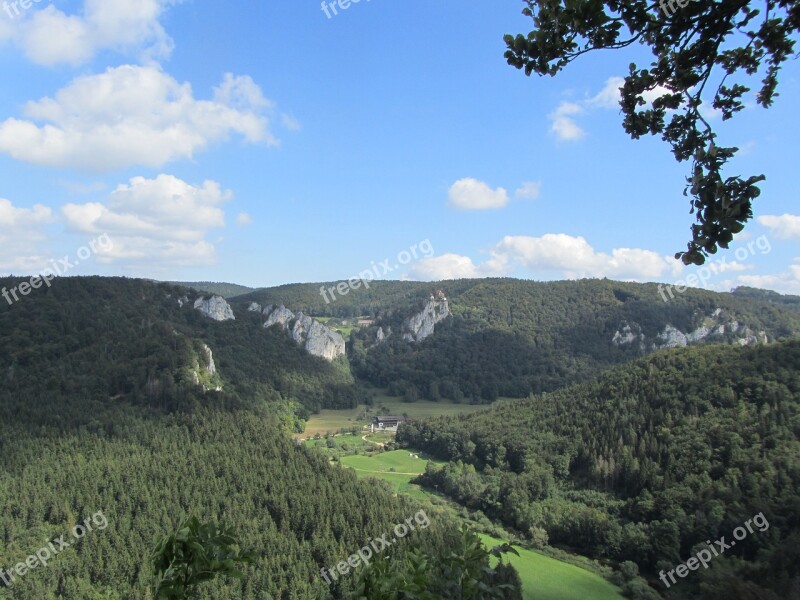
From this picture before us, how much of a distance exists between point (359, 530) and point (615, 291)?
5797 inches

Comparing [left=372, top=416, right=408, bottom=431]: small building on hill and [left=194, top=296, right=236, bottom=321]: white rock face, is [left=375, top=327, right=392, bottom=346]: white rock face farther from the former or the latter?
[left=372, top=416, right=408, bottom=431]: small building on hill

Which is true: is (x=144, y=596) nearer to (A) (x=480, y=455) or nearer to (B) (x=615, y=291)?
(A) (x=480, y=455)

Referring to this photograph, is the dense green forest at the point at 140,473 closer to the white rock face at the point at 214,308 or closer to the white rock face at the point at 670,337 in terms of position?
the white rock face at the point at 214,308

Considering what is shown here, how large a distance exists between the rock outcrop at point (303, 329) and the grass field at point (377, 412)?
69.3 feet

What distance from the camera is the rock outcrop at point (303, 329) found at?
133 metres

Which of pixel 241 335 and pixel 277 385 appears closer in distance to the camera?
pixel 277 385

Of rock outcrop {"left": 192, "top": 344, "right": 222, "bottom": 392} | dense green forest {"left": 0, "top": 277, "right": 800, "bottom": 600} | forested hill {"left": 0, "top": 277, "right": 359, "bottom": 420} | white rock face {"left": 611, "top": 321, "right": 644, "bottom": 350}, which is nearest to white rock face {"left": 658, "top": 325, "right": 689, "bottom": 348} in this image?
white rock face {"left": 611, "top": 321, "right": 644, "bottom": 350}

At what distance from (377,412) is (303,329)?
36435mm

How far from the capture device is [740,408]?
164ft

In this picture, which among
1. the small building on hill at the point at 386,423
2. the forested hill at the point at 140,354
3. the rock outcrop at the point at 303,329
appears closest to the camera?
the forested hill at the point at 140,354

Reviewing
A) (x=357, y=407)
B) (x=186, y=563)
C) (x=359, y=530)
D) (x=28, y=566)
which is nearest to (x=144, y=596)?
(x=28, y=566)

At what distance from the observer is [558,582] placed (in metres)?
36.1

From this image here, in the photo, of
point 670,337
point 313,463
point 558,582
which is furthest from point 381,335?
point 558,582

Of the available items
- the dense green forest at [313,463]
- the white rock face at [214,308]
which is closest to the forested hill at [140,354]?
the dense green forest at [313,463]
